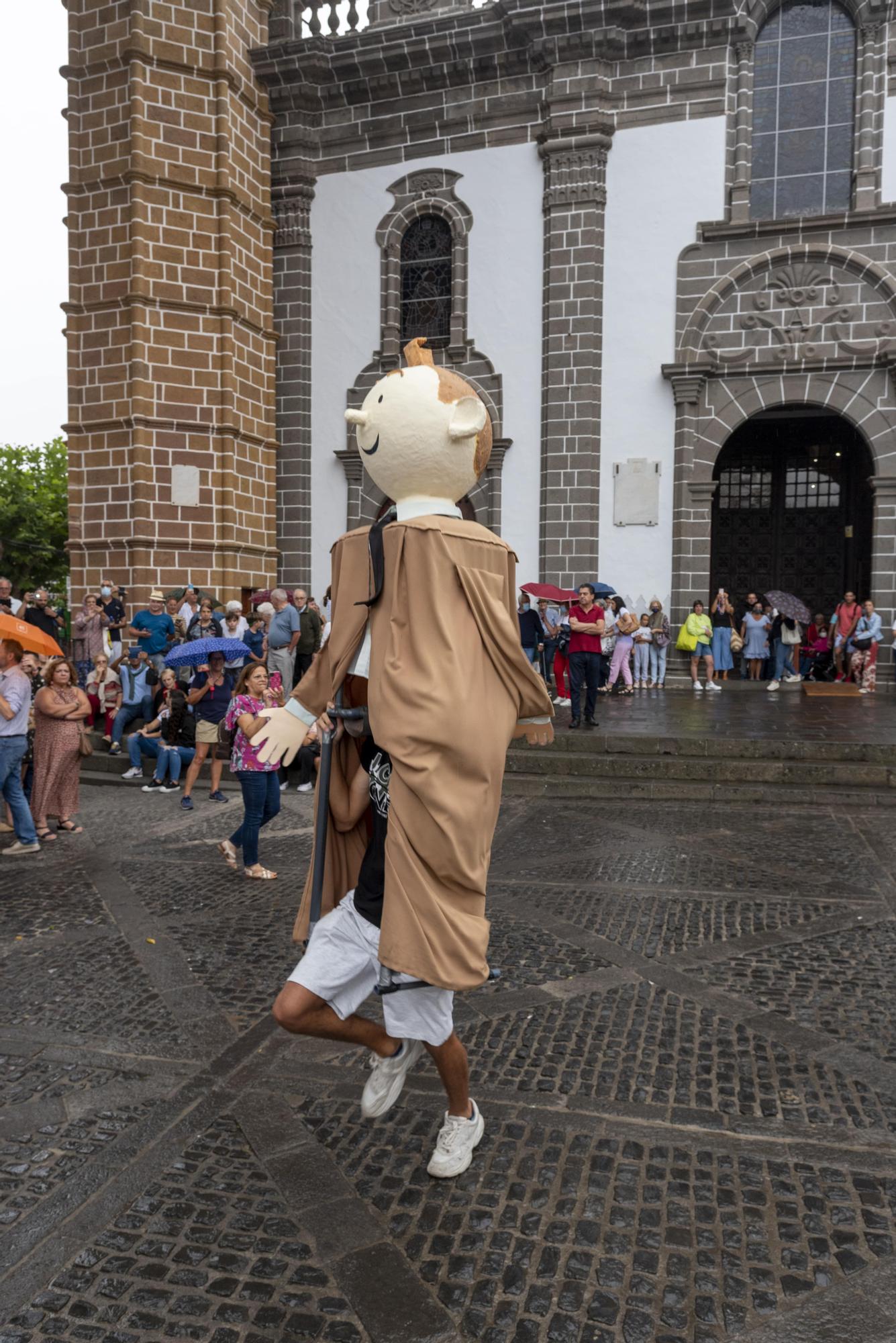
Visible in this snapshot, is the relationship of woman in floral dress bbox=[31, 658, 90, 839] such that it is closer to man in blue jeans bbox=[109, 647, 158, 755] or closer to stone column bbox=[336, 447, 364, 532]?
man in blue jeans bbox=[109, 647, 158, 755]

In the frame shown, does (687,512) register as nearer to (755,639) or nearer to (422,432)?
(755,639)

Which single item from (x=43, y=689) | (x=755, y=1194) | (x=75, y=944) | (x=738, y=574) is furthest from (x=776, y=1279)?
(x=738, y=574)

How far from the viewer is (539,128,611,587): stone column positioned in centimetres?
1545

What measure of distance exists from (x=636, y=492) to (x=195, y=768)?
31.6 feet

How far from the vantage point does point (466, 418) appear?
9.39 ft

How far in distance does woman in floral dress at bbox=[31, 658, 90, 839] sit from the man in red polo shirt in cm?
491

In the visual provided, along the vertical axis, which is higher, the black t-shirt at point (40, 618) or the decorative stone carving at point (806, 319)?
the decorative stone carving at point (806, 319)

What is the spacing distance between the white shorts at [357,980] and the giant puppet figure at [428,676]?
127 mm

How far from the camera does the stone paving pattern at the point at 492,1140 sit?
7.45 ft

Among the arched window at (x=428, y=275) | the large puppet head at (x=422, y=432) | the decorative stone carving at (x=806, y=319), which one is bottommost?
the large puppet head at (x=422, y=432)

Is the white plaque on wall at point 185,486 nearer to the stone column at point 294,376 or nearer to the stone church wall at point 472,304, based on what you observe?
the stone column at point 294,376

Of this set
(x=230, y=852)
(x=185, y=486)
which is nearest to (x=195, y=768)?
(x=230, y=852)

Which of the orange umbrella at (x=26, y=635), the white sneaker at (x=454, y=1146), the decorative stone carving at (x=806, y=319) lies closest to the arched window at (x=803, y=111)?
the decorative stone carving at (x=806, y=319)

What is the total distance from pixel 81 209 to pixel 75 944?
13796 millimetres
